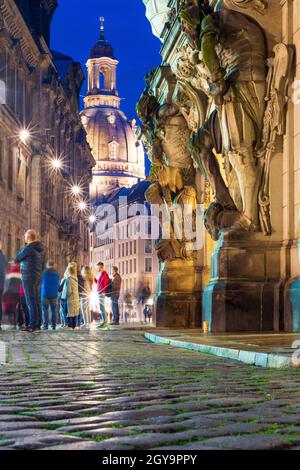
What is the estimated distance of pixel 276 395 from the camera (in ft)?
18.7

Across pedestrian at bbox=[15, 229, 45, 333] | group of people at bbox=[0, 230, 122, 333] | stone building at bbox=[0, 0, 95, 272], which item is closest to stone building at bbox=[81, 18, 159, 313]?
stone building at bbox=[0, 0, 95, 272]

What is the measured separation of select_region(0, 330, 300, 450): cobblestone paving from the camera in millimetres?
3836

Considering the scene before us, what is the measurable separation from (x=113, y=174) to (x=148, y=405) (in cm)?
15798

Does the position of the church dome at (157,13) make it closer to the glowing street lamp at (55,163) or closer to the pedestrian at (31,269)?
the pedestrian at (31,269)

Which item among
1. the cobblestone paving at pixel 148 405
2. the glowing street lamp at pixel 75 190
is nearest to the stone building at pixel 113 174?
the glowing street lamp at pixel 75 190

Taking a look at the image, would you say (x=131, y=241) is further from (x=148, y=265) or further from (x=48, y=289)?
(x=48, y=289)

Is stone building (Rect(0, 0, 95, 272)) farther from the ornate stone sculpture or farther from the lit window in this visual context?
the lit window

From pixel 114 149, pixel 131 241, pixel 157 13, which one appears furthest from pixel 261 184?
pixel 114 149

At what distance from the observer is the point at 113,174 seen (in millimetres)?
162625

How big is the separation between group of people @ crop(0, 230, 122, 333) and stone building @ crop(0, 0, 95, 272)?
11.4m

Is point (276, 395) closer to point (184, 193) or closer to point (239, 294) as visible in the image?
point (239, 294)

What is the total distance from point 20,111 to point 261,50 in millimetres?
31274
